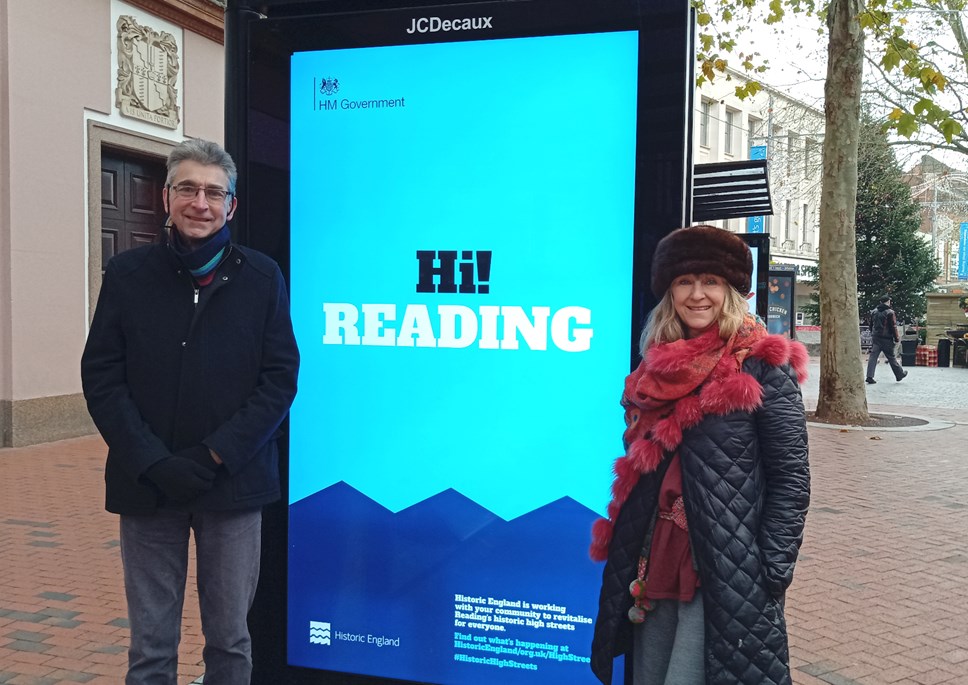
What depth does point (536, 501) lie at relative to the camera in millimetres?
2803

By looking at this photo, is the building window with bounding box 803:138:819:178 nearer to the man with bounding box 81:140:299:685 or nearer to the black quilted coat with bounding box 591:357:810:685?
the black quilted coat with bounding box 591:357:810:685

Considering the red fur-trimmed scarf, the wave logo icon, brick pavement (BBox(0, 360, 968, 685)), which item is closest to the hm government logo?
the red fur-trimmed scarf

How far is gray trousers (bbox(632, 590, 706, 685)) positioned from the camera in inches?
93.0

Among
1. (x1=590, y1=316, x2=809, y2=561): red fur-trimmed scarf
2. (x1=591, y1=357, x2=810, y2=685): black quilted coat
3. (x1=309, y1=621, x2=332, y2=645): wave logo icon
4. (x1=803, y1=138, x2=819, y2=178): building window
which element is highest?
(x1=803, y1=138, x2=819, y2=178): building window

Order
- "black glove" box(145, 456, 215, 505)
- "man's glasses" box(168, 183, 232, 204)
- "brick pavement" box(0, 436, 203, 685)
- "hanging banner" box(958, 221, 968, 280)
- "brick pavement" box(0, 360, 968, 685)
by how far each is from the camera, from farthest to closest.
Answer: "hanging banner" box(958, 221, 968, 280)
"brick pavement" box(0, 360, 968, 685)
"brick pavement" box(0, 436, 203, 685)
"man's glasses" box(168, 183, 232, 204)
"black glove" box(145, 456, 215, 505)

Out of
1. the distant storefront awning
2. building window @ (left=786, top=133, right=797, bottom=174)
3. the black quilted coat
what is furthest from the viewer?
building window @ (left=786, top=133, right=797, bottom=174)

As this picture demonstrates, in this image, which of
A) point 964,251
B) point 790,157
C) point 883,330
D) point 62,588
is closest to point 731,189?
point 62,588

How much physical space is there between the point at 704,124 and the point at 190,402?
41.1 meters

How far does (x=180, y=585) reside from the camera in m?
2.74

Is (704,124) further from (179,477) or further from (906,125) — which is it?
(179,477)

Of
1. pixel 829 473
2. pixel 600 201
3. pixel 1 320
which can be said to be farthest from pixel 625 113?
pixel 1 320

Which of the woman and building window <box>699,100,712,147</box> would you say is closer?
the woman

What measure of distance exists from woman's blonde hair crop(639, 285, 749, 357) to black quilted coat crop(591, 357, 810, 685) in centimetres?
11

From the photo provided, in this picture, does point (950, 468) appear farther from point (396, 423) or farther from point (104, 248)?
point (104, 248)
